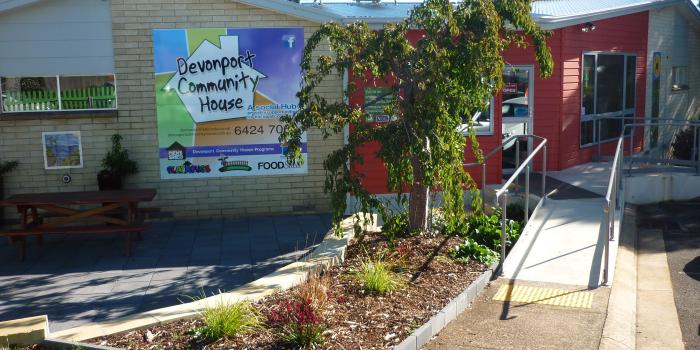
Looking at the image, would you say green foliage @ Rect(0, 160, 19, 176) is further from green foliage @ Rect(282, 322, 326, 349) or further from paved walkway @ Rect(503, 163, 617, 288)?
paved walkway @ Rect(503, 163, 617, 288)

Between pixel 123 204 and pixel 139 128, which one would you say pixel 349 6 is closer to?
pixel 139 128

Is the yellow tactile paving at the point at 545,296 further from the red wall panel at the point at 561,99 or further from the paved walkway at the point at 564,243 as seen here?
the red wall panel at the point at 561,99

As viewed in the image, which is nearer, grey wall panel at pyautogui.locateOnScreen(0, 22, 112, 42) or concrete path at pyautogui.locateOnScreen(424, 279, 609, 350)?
concrete path at pyautogui.locateOnScreen(424, 279, 609, 350)

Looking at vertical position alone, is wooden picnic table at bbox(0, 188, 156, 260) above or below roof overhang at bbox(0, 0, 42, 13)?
below

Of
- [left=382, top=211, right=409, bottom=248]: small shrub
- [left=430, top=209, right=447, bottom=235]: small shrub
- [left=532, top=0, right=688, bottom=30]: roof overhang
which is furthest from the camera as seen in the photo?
[left=532, top=0, right=688, bottom=30]: roof overhang

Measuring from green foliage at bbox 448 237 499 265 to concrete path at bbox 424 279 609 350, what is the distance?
719 mm

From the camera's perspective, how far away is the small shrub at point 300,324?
17.9ft

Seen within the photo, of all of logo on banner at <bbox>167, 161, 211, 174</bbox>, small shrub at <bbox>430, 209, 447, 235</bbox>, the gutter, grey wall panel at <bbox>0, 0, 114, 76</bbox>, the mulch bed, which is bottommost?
the mulch bed

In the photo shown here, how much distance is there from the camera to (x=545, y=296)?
6.93m

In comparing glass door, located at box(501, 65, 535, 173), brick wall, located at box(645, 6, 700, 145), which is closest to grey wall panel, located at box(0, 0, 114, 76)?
glass door, located at box(501, 65, 535, 173)

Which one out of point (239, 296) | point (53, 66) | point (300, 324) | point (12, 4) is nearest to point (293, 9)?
point (53, 66)

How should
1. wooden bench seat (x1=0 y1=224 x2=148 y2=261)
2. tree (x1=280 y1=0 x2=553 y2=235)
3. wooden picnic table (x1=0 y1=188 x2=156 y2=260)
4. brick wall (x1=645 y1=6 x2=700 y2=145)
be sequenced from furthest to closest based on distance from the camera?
brick wall (x1=645 y1=6 x2=700 y2=145) < wooden picnic table (x1=0 y1=188 x2=156 y2=260) < wooden bench seat (x1=0 y1=224 x2=148 y2=261) < tree (x1=280 y1=0 x2=553 y2=235)

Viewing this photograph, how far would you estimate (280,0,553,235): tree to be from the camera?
7.13m

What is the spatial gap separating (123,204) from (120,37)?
2882 millimetres
